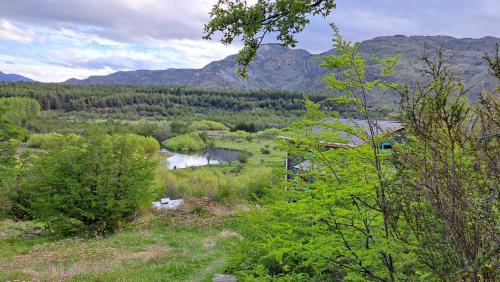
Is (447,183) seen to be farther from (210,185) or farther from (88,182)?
(210,185)

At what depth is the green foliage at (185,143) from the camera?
8656 centimetres

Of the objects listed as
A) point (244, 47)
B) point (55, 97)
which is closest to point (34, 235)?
point (244, 47)

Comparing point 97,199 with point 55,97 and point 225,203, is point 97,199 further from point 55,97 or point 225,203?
point 55,97

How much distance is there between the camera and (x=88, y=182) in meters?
21.4

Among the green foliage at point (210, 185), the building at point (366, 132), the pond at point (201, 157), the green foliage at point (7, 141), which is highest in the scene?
the building at point (366, 132)

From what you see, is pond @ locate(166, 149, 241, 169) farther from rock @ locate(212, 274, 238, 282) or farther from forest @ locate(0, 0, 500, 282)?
rock @ locate(212, 274, 238, 282)

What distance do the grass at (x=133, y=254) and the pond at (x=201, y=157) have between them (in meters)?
41.7

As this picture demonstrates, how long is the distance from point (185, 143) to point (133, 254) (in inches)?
2775

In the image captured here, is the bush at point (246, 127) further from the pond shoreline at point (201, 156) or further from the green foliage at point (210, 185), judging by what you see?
the green foliage at point (210, 185)

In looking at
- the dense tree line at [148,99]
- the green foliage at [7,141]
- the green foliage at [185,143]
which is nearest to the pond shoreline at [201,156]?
the green foliage at [185,143]

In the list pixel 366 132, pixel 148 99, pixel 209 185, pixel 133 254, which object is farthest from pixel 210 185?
pixel 148 99

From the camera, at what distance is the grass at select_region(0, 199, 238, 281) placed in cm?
1280

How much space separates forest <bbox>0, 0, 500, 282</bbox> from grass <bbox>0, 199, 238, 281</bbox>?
97mm

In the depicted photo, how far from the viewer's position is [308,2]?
207 inches
